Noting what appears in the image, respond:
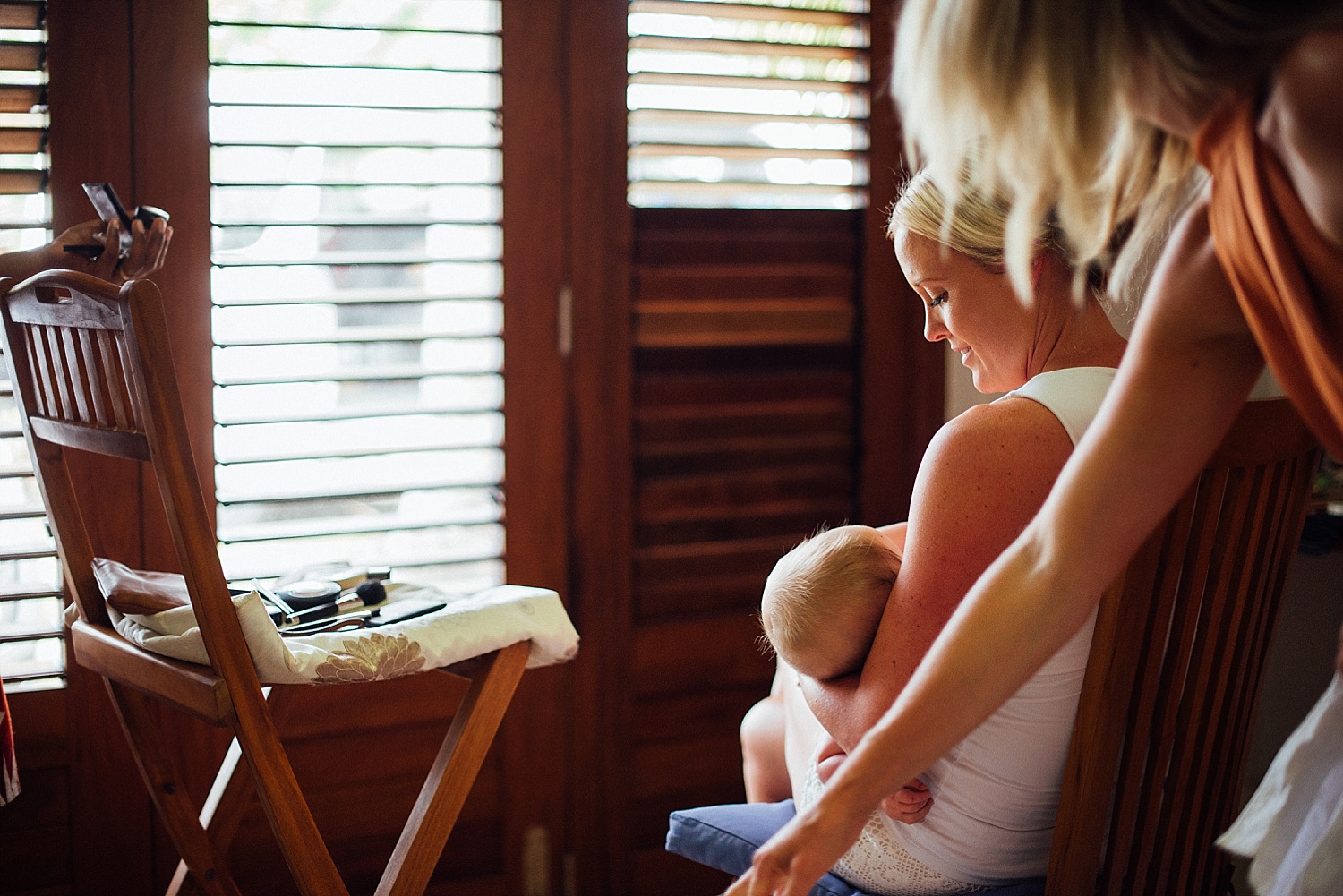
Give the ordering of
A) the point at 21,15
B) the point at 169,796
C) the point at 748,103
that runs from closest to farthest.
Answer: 1. the point at 169,796
2. the point at 21,15
3. the point at 748,103

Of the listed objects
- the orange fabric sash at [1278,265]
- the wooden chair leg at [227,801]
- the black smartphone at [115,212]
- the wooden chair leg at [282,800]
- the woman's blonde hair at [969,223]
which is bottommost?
the wooden chair leg at [227,801]

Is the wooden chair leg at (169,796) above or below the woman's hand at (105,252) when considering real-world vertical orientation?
below

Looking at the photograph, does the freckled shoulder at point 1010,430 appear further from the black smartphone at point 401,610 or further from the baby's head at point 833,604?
the black smartphone at point 401,610

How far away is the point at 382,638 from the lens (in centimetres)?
144

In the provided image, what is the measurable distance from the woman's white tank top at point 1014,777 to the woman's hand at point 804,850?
42 centimetres

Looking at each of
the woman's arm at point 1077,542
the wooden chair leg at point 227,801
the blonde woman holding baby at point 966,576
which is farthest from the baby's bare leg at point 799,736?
the wooden chair leg at point 227,801

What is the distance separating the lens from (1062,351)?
4.37ft

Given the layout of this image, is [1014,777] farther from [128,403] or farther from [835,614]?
[128,403]

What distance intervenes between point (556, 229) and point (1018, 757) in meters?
1.31

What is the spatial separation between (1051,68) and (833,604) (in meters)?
0.68

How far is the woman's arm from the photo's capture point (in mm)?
807

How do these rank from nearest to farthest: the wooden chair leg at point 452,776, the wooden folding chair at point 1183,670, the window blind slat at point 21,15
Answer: the wooden folding chair at point 1183,670 → the wooden chair leg at point 452,776 → the window blind slat at point 21,15

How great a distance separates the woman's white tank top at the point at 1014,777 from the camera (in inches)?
47.1

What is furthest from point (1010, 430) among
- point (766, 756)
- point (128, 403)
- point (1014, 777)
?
point (128, 403)
